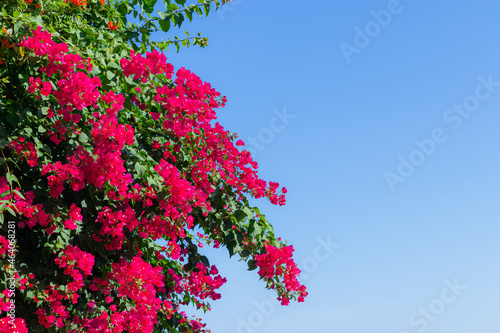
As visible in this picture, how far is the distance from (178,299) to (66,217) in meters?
2.67

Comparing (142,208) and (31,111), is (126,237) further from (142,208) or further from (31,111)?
(31,111)

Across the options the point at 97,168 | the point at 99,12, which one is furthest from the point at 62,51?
Result: the point at 99,12

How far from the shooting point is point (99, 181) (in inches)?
158

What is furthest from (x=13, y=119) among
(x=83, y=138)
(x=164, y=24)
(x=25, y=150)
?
(x=164, y=24)

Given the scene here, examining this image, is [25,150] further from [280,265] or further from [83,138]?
[280,265]

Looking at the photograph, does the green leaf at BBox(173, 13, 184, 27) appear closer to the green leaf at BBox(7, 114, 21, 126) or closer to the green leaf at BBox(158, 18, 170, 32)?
the green leaf at BBox(158, 18, 170, 32)

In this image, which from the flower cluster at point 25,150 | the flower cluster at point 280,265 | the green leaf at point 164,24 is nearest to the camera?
the flower cluster at point 25,150

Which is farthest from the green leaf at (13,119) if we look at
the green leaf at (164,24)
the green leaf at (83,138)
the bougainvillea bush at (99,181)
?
the green leaf at (164,24)

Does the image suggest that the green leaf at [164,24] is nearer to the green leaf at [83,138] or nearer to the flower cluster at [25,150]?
the green leaf at [83,138]

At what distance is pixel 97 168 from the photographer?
13.1 feet

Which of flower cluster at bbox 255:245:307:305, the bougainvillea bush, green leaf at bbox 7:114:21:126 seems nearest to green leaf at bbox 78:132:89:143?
the bougainvillea bush

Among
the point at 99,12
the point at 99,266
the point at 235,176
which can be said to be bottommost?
the point at 99,266

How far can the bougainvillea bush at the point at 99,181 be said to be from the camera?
158 inches

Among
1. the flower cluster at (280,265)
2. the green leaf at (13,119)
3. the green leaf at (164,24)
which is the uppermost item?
the green leaf at (164,24)
